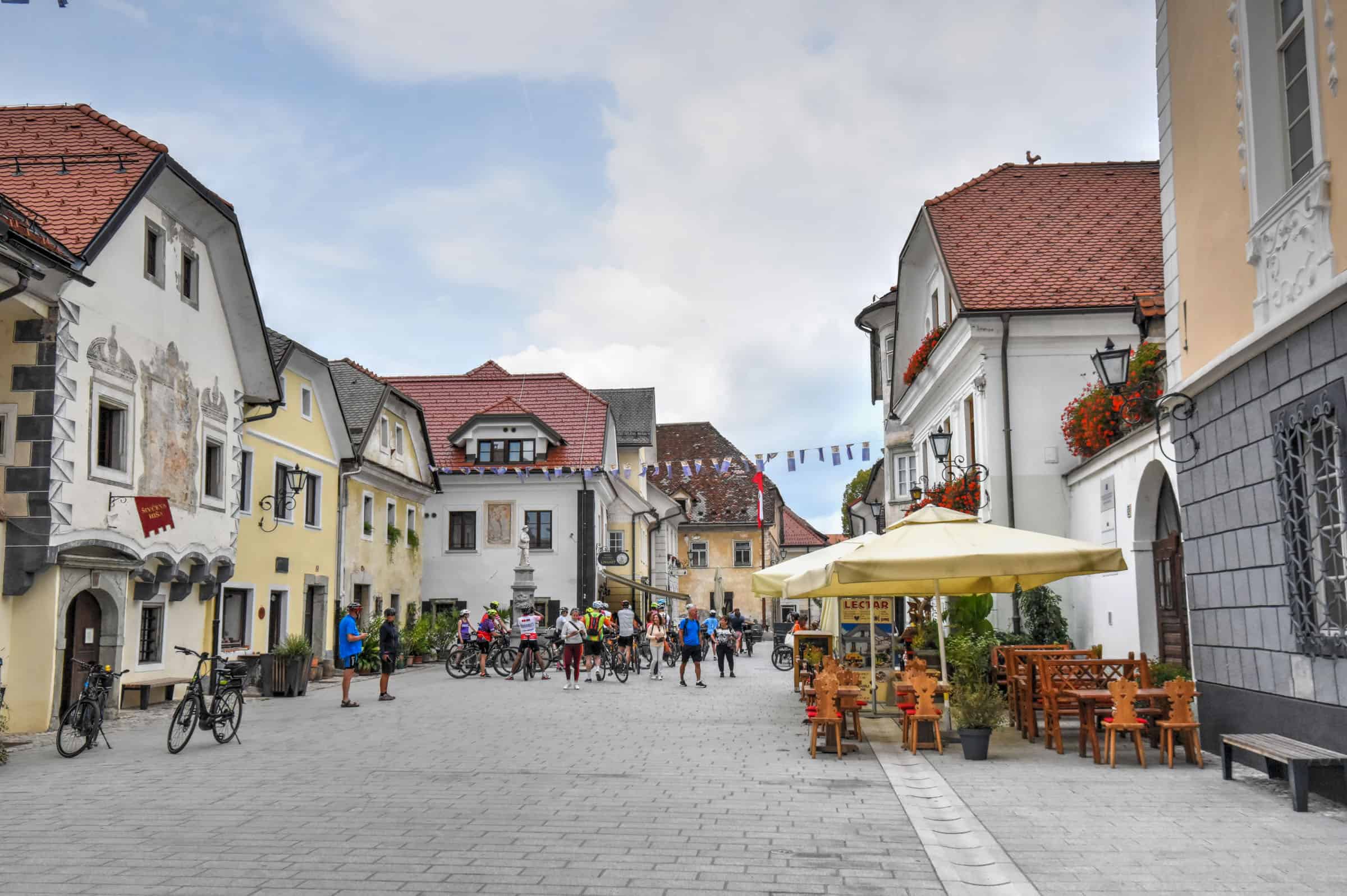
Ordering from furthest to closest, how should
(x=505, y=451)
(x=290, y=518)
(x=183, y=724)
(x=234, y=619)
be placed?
(x=505, y=451)
(x=290, y=518)
(x=234, y=619)
(x=183, y=724)

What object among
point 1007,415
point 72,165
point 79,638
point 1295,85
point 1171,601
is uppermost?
point 72,165

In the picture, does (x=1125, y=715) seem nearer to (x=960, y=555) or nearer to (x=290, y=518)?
(x=960, y=555)

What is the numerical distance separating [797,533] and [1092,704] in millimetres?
75151

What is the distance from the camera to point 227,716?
46.1 feet

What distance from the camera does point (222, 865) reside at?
7.04m

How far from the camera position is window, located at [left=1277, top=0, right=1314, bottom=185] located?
9.52m

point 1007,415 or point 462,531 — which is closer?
point 1007,415

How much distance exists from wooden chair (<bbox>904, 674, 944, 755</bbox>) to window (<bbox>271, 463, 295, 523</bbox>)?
17379mm

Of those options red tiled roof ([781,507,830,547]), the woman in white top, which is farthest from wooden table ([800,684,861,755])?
red tiled roof ([781,507,830,547])

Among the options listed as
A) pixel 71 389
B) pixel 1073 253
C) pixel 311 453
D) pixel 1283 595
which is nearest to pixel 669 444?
pixel 311 453

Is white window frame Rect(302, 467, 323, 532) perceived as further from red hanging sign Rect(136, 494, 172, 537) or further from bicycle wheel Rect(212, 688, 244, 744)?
bicycle wheel Rect(212, 688, 244, 744)

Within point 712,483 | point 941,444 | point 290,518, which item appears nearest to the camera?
point 941,444

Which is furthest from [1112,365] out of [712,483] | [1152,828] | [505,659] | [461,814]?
[712,483]

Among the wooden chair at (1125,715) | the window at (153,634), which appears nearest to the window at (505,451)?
the window at (153,634)
